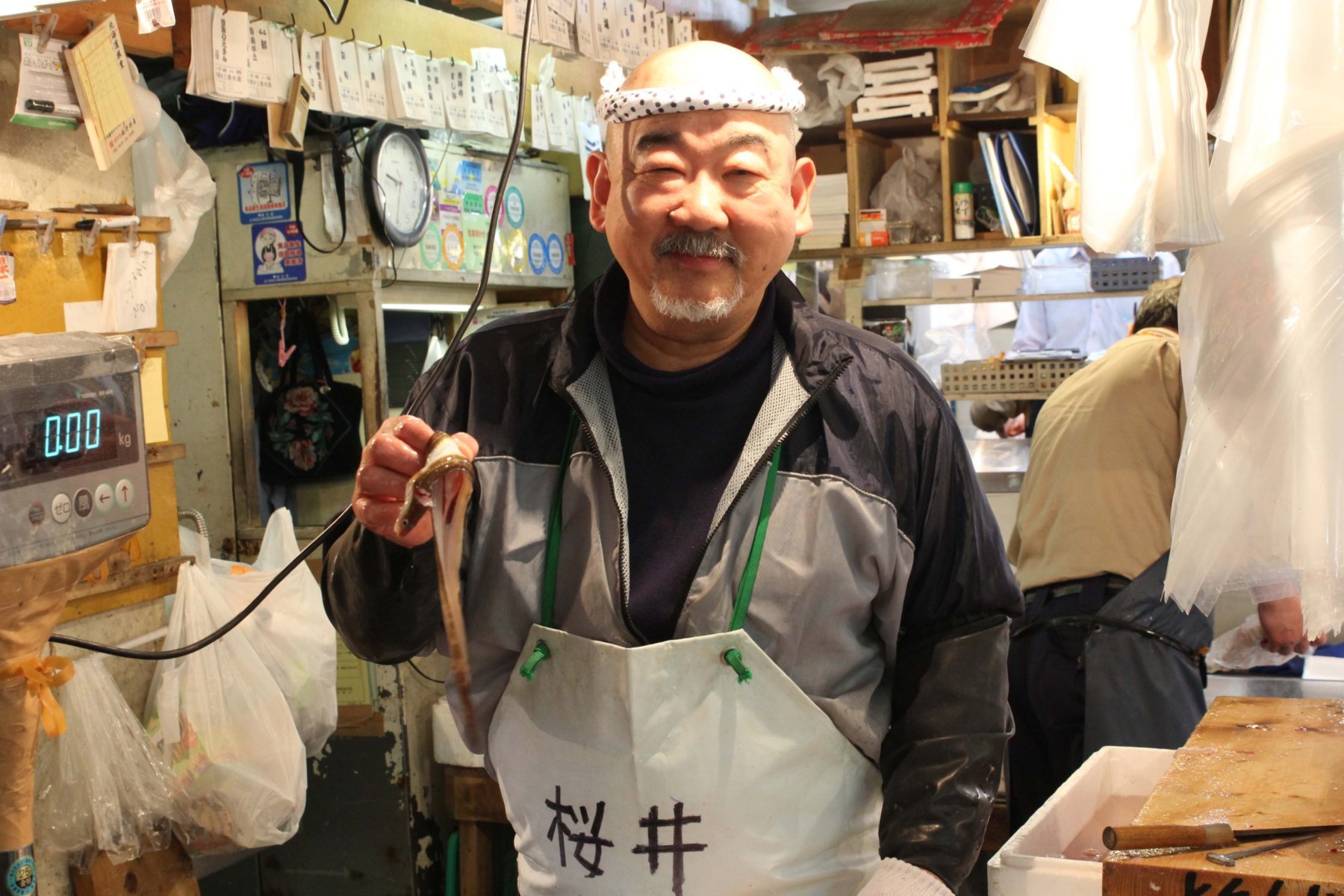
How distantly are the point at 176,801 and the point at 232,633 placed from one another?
40cm

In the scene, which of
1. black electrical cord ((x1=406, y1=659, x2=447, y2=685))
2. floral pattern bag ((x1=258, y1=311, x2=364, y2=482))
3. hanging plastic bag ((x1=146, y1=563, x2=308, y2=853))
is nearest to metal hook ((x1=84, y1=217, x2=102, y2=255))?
hanging plastic bag ((x1=146, y1=563, x2=308, y2=853))

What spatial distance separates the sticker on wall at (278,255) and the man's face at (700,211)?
2.41m

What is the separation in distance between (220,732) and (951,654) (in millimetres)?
1979

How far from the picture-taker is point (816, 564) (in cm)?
164

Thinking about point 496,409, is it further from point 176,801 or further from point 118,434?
point 176,801

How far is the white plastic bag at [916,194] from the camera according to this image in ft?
15.7

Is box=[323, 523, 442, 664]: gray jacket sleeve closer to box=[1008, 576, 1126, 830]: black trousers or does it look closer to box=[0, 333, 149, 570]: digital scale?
box=[0, 333, 149, 570]: digital scale

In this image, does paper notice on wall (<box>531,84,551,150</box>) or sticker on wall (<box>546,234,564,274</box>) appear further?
sticker on wall (<box>546,234,564,274</box>)

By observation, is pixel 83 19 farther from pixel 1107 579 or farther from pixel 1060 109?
pixel 1060 109

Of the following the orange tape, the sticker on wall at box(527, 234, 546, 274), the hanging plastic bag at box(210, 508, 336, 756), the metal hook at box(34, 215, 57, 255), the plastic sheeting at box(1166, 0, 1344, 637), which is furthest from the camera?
the sticker on wall at box(527, 234, 546, 274)

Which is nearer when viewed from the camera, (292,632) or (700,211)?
(700,211)

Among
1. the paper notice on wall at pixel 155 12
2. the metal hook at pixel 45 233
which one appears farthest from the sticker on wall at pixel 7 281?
the paper notice on wall at pixel 155 12

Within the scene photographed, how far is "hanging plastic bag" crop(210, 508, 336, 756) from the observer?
326 cm

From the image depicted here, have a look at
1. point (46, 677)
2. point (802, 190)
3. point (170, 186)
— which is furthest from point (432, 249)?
point (802, 190)
